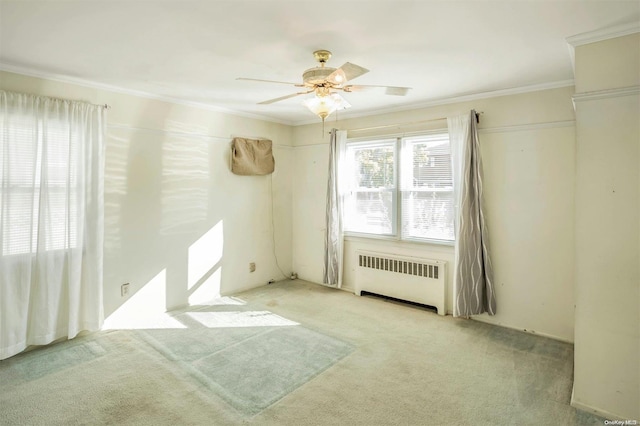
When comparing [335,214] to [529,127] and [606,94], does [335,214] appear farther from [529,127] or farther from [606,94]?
[606,94]

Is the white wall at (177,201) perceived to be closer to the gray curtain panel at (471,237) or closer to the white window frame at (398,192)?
the white window frame at (398,192)

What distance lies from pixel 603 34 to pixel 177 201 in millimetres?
4029

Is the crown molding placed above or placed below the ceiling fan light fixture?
above

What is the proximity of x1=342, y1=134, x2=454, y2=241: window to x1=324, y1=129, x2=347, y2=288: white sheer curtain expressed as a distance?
10 cm

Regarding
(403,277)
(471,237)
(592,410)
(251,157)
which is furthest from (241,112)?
(592,410)

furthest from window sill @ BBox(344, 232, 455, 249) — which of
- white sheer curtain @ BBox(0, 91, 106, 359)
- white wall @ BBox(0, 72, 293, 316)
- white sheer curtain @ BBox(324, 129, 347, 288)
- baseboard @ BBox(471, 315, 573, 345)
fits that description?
white sheer curtain @ BBox(0, 91, 106, 359)

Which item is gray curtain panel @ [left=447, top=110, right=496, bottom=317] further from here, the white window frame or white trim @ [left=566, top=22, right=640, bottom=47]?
white trim @ [left=566, top=22, right=640, bottom=47]

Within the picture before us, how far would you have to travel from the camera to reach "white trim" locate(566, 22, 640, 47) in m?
2.08

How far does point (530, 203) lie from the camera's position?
3410 millimetres

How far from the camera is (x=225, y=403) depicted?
2.30m

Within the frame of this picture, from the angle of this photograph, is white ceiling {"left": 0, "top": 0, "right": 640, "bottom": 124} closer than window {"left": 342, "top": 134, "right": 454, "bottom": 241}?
Yes

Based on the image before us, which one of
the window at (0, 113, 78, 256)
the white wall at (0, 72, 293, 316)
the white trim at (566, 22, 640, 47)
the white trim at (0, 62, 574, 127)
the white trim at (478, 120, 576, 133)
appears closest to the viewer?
the white trim at (566, 22, 640, 47)

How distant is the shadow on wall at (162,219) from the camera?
11.6 ft

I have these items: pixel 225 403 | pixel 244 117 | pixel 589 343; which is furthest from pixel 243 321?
pixel 589 343
